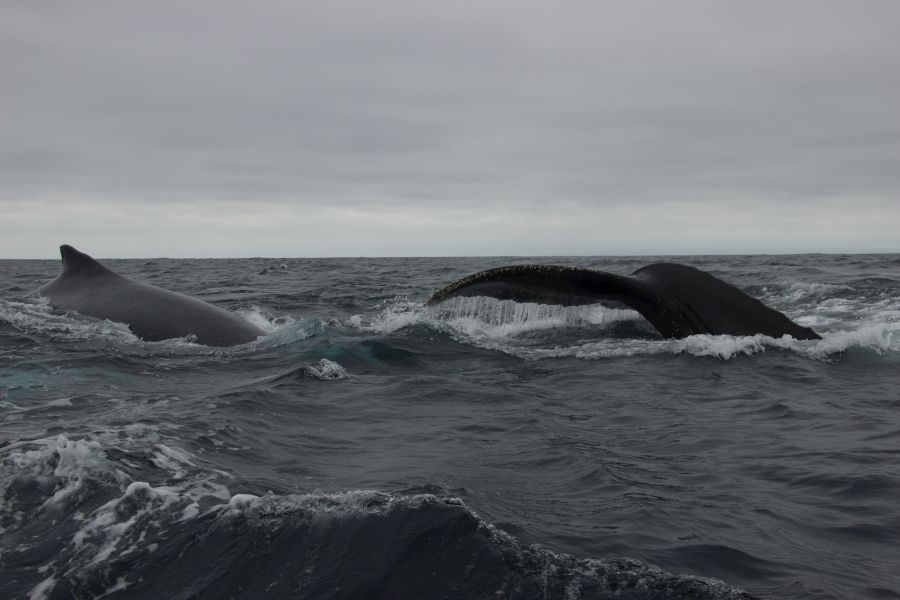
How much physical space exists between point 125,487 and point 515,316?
29.2 ft

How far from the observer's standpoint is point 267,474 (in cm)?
504

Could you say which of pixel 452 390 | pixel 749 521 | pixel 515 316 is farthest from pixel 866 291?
pixel 749 521

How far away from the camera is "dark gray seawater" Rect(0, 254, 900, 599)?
12.0 feet

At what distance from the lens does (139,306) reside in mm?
11516

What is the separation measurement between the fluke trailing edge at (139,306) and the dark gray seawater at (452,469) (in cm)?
52

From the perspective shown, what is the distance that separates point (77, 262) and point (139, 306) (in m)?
2.48

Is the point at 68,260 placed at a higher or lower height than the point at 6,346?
higher

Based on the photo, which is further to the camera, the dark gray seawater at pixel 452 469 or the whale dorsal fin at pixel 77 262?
the whale dorsal fin at pixel 77 262

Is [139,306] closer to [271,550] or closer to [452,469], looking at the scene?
[452,469]

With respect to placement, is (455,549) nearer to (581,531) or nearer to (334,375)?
(581,531)

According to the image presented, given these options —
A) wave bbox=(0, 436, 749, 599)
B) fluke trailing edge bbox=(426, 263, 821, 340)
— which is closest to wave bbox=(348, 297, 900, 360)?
fluke trailing edge bbox=(426, 263, 821, 340)

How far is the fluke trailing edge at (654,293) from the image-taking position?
26.5ft

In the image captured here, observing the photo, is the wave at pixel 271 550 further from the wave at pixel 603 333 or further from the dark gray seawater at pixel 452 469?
the wave at pixel 603 333

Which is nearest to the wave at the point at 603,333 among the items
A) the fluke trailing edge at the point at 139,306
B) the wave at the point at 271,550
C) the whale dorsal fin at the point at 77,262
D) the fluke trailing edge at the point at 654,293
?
the fluke trailing edge at the point at 654,293
